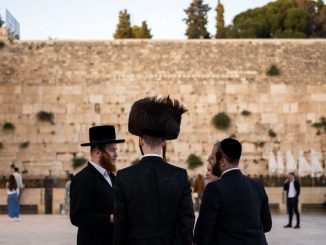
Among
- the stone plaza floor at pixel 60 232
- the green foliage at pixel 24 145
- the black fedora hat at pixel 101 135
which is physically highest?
the black fedora hat at pixel 101 135

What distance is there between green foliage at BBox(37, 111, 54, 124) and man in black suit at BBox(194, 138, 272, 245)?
18223 millimetres

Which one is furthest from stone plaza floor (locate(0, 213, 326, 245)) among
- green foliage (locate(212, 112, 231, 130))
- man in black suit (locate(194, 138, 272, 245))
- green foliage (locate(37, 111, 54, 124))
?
man in black suit (locate(194, 138, 272, 245))

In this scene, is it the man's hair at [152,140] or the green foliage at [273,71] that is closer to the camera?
the man's hair at [152,140]

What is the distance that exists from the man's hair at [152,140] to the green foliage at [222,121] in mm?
19041

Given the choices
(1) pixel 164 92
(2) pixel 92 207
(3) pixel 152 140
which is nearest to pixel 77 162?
(1) pixel 164 92

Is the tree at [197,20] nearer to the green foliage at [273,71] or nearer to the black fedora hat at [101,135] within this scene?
the green foliage at [273,71]

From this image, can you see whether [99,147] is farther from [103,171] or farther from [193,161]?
[193,161]

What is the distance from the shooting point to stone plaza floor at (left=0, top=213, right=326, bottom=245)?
12477 millimetres

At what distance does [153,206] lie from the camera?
3990 millimetres

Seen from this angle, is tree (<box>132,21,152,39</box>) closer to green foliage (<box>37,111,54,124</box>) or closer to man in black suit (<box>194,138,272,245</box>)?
green foliage (<box>37,111,54,124</box>)

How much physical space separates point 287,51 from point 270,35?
10.9 metres

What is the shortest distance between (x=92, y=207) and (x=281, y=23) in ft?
100

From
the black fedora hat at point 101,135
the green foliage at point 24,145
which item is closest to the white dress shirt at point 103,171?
the black fedora hat at point 101,135

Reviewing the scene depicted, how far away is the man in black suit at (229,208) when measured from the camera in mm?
4680
